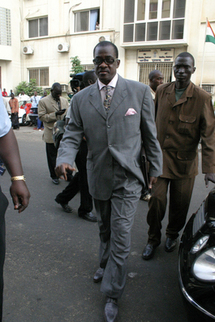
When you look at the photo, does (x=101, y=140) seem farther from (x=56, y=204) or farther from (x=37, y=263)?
(x=56, y=204)

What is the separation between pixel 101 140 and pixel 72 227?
1873mm

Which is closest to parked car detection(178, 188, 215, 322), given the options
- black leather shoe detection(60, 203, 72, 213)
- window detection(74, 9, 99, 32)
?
black leather shoe detection(60, 203, 72, 213)

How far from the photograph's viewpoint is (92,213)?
4250mm

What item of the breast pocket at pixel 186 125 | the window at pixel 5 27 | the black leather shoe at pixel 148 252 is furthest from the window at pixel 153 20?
the black leather shoe at pixel 148 252

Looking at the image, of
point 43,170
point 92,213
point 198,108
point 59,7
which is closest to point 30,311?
point 92,213

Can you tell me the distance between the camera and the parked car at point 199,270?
1.75 meters

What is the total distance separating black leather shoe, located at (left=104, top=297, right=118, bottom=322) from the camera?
2196 millimetres

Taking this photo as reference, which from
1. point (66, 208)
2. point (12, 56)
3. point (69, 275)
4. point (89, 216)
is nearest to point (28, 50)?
point (12, 56)

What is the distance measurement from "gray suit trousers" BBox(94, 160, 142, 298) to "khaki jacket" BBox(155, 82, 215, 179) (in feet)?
2.71

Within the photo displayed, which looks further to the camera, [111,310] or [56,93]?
[56,93]

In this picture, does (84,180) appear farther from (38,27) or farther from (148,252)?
(38,27)

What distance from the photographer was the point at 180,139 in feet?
10.0

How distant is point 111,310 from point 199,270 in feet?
2.64

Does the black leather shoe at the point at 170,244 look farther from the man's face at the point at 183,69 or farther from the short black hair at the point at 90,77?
the short black hair at the point at 90,77
